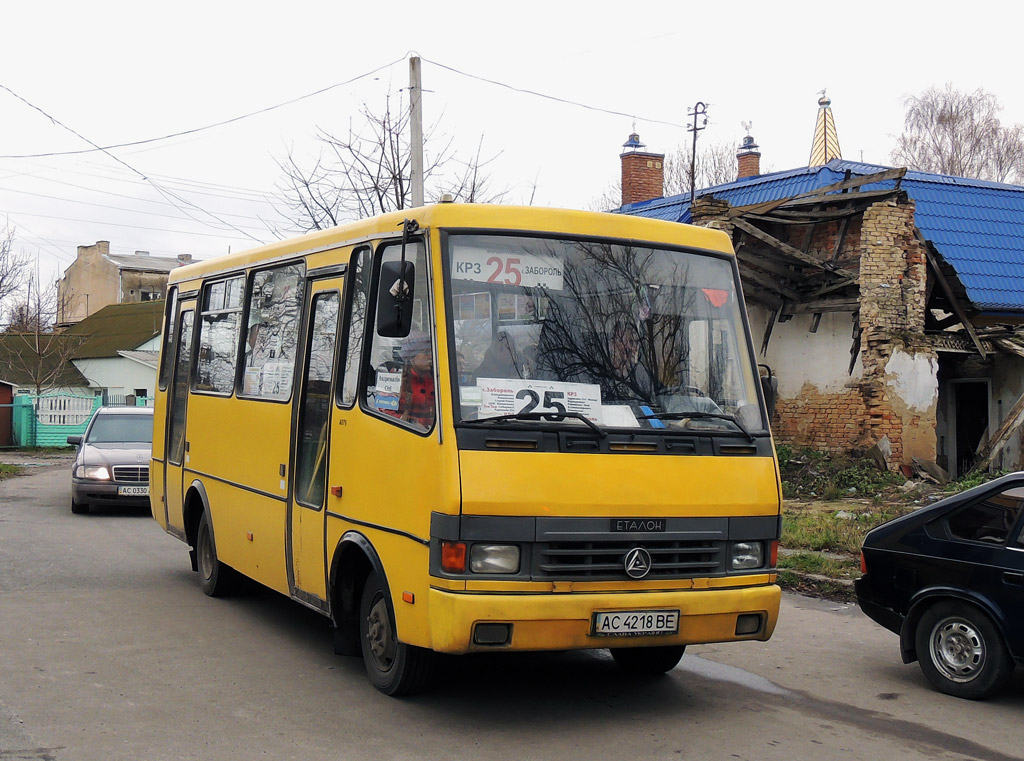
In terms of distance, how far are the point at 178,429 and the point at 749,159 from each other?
29.2 metres

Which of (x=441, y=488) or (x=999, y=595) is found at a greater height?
(x=441, y=488)

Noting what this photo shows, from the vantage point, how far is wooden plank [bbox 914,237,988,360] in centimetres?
2040

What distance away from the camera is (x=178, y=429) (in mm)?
10875

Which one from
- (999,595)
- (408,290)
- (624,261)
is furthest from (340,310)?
(999,595)

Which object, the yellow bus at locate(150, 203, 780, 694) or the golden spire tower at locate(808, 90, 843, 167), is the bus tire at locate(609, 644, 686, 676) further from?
the golden spire tower at locate(808, 90, 843, 167)

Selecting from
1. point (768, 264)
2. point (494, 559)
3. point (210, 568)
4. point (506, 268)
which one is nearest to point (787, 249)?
point (768, 264)

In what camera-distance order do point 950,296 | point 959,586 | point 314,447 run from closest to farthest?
point 959,586, point 314,447, point 950,296

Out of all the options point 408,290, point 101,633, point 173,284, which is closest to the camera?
point 408,290

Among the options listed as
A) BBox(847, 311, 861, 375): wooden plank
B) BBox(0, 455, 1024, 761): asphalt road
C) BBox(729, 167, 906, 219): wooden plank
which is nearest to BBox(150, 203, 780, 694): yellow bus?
BBox(0, 455, 1024, 761): asphalt road

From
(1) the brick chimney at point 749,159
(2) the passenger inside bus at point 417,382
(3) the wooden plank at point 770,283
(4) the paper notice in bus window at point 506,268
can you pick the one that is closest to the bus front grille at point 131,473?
(2) the passenger inside bus at point 417,382

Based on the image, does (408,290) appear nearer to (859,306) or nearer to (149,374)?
(859,306)

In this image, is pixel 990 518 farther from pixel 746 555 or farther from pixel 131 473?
pixel 131 473

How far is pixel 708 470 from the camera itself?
627 centimetres

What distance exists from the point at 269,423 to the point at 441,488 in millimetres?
2978
